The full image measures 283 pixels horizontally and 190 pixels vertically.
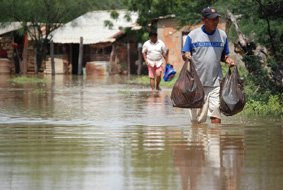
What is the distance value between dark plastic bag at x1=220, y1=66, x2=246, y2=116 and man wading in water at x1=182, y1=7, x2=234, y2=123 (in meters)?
0.18

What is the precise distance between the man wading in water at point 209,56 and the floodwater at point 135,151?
0.30 m

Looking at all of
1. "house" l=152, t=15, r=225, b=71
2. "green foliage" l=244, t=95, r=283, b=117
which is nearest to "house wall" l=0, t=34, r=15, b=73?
"house" l=152, t=15, r=225, b=71

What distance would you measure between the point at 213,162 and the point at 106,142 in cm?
212

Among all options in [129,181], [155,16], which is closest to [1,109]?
[129,181]

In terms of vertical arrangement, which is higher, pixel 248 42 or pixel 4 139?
pixel 248 42

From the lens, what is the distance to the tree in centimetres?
4528

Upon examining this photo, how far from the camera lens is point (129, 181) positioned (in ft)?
25.0

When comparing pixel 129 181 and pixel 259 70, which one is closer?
pixel 129 181

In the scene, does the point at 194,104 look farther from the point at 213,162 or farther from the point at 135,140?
the point at 213,162

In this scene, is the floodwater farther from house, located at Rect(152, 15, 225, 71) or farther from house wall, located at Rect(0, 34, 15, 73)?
house wall, located at Rect(0, 34, 15, 73)

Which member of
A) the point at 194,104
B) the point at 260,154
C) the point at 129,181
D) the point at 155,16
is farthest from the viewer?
the point at 155,16

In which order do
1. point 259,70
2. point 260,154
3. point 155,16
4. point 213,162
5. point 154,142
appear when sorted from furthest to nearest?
point 155,16
point 259,70
point 154,142
point 260,154
point 213,162

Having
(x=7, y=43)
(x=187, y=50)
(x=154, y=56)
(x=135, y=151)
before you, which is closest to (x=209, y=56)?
(x=187, y=50)

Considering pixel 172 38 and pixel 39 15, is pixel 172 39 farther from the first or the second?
pixel 39 15
